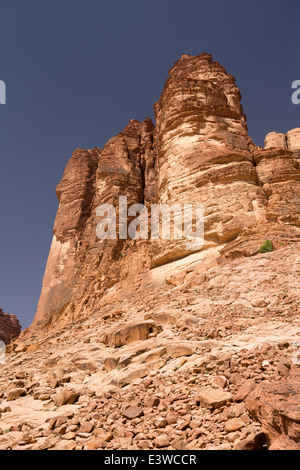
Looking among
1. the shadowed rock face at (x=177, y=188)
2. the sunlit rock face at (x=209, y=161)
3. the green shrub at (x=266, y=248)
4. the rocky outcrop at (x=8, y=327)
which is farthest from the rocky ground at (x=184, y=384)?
the rocky outcrop at (x=8, y=327)

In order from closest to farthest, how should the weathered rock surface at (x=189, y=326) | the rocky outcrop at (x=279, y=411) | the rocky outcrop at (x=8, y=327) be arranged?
the rocky outcrop at (x=279, y=411) < the weathered rock surface at (x=189, y=326) < the rocky outcrop at (x=8, y=327)

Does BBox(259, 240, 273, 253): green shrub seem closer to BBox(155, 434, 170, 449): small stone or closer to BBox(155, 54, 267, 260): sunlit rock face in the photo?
BBox(155, 54, 267, 260): sunlit rock face

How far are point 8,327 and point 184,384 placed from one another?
58.7 metres

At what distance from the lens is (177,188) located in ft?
62.1

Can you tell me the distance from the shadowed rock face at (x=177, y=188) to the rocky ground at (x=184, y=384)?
601 cm

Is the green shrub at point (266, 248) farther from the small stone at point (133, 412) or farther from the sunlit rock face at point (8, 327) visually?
the sunlit rock face at point (8, 327)

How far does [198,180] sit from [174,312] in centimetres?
1149

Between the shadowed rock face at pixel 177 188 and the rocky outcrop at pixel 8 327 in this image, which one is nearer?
the shadowed rock face at pixel 177 188

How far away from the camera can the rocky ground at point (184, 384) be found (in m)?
3.34

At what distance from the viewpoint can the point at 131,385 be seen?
5230mm

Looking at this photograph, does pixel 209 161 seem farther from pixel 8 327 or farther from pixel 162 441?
pixel 8 327

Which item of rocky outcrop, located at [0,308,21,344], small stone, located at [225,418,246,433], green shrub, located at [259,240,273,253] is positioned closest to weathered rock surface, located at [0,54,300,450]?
small stone, located at [225,418,246,433]

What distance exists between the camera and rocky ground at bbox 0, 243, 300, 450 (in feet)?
10.9

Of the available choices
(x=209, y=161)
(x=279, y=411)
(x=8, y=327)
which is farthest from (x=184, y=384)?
(x=8, y=327)
